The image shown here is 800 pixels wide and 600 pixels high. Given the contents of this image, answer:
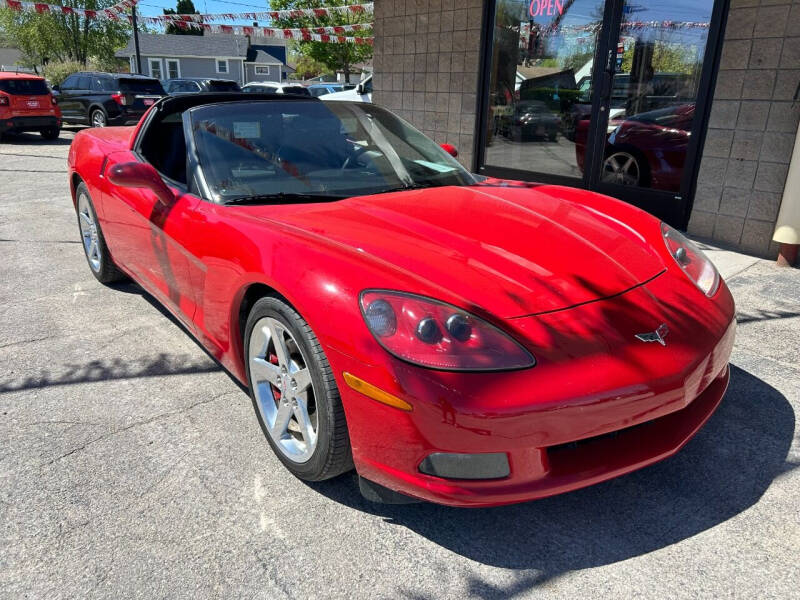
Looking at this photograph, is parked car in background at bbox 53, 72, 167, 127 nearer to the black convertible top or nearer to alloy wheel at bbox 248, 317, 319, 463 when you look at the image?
the black convertible top

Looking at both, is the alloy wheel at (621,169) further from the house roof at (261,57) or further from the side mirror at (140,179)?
the house roof at (261,57)

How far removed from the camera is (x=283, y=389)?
2.30m

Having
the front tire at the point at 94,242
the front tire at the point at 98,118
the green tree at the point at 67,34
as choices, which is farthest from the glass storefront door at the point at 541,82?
the green tree at the point at 67,34

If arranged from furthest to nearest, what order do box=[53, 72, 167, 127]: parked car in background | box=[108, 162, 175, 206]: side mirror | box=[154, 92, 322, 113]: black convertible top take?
box=[53, 72, 167, 127]: parked car in background
box=[154, 92, 322, 113]: black convertible top
box=[108, 162, 175, 206]: side mirror

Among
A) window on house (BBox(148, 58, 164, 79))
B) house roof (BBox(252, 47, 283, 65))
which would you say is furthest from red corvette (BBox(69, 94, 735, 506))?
house roof (BBox(252, 47, 283, 65))

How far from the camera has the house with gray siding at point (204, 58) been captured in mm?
53312

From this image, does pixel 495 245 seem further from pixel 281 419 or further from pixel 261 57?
pixel 261 57

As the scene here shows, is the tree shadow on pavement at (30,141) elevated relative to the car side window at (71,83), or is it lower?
lower

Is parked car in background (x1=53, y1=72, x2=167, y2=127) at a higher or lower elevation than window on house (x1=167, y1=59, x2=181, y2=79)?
lower

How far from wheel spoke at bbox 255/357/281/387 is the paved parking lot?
1.06 ft

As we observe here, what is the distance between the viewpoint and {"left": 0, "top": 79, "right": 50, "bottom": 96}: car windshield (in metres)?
13.7

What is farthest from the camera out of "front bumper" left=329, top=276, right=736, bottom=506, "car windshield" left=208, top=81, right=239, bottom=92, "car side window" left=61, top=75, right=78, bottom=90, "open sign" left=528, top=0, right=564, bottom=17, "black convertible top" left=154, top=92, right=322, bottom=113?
"car windshield" left=208, top=81, right=239, bottom=92

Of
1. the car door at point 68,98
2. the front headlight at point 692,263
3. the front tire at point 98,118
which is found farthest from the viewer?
the car door at point 68,98

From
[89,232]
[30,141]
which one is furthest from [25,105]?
[89,232]
